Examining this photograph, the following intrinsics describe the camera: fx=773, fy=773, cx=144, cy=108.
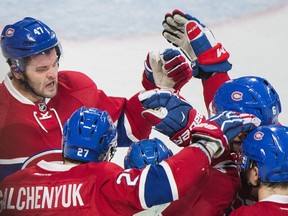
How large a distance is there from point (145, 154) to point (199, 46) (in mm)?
702

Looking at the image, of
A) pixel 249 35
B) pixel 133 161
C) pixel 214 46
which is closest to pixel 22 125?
pixel 133 161

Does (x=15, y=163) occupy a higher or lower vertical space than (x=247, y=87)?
lower

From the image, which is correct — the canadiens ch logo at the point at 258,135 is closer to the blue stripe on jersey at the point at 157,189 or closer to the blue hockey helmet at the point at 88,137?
the blue stripe on jersey at the point at 157,189

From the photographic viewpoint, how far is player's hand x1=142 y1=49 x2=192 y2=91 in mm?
3441

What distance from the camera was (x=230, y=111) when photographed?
2.80 m

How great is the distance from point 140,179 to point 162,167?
0.09 m

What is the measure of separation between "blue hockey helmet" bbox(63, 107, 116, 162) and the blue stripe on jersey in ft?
0.73

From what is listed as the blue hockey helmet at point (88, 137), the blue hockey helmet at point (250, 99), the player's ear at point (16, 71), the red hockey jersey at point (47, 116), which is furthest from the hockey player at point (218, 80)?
the player's ear at point (16, 71)

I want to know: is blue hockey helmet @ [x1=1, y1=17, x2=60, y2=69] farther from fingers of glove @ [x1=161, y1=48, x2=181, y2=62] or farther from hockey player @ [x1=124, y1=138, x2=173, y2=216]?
hockey player @ [x1=124, y1=138, x2=173, y2=216]

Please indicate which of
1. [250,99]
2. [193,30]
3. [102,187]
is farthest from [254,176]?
[193,30]

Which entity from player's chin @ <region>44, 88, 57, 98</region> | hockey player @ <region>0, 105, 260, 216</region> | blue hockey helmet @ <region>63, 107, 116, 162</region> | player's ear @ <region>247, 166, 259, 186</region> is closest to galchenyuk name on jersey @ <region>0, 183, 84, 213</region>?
hockey player @ <region>0, 105, 260, 216</region>

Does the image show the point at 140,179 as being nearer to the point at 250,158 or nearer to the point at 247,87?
→ the point at 250,158

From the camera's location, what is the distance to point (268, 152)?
266cm

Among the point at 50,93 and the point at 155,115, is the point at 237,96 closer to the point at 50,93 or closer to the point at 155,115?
the point at 155,115
